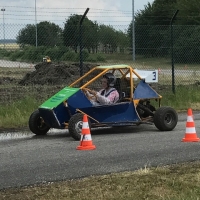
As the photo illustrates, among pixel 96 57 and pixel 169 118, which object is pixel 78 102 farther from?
pixel 96 57

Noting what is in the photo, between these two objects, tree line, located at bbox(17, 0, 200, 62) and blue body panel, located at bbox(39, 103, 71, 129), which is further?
tree line, located at bbox(17, 0, 200, 62)

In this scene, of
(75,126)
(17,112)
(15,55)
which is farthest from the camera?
(15,55)

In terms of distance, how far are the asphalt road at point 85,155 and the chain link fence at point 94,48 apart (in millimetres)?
4657

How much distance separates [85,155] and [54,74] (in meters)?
17.9

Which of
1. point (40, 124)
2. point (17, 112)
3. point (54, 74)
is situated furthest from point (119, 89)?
point (54, 74)

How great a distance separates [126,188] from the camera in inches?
258

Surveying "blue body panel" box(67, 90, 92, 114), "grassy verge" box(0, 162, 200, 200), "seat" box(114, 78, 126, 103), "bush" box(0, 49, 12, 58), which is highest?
"bush" box(0, 49, 12, 58)

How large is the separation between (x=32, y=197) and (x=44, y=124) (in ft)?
18.0

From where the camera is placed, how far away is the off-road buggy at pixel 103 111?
1095 cm

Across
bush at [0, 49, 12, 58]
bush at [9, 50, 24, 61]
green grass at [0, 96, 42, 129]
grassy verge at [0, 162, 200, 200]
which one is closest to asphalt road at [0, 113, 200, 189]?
grassy verge at [0, 162, 200, 200]

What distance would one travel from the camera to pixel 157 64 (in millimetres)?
22172

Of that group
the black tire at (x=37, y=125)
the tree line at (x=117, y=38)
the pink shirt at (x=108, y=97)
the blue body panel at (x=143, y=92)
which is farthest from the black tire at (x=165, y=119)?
the tree line at (x=117, y=38)

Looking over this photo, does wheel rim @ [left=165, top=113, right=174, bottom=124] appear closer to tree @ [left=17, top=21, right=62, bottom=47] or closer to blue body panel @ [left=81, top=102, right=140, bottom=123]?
blue body panel @ [left=81, top=102, right=140, bottom=123]

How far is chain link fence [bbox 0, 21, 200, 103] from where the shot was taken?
55.3ft
